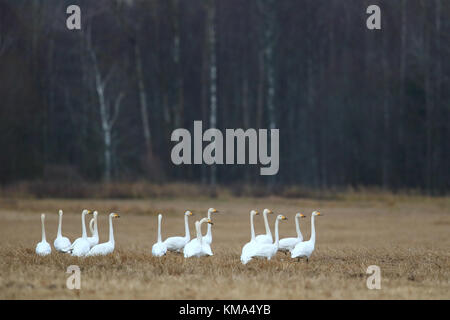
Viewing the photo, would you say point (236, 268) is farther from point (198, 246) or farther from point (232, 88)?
point (232, 88)

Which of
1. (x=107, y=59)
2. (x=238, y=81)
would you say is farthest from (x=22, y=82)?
(x=238, y=81)

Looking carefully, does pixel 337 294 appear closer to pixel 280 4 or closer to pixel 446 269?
pixel 446 269

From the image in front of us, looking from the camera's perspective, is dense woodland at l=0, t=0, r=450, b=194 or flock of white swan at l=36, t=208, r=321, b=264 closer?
flock of white swan at l=36, t=208, r=321, b=264

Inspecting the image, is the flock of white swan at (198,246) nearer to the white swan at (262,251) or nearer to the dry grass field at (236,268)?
the white swan at (262,251)

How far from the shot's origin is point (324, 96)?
49.0 meters

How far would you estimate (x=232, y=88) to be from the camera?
52938 mm

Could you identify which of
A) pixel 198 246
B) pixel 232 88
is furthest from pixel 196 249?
pixel 232 88

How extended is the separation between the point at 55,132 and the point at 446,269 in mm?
37204

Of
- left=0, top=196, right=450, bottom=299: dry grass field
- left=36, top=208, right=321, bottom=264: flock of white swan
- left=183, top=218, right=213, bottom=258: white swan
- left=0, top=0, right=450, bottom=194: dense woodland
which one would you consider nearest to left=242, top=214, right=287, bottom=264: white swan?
left=36, top=208, right=321, bottom=264: flock of white swan

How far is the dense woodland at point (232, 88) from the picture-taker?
142ft

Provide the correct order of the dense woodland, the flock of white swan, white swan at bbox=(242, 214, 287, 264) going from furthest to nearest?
the dense woodland
the flock of white swan
white swan at bbox=(242, 214, 287, 264)

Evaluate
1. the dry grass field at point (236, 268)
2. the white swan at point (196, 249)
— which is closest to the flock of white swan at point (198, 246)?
the white swan at point (196, 249)

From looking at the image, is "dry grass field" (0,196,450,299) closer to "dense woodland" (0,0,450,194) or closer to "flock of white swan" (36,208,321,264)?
"flock of white swan" (36,208,321,264)

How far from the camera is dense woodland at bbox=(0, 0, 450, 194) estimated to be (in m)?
43.4
